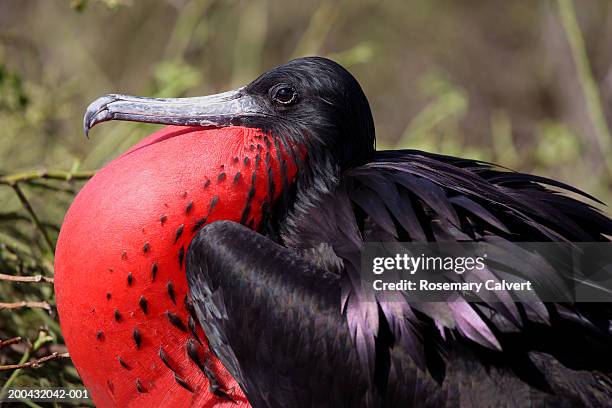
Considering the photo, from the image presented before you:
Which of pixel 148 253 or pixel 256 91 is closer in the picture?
pixel 148 253

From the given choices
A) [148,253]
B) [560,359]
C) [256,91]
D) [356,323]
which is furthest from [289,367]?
[256,91]

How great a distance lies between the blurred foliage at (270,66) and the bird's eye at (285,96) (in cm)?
80

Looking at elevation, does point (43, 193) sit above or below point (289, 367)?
above

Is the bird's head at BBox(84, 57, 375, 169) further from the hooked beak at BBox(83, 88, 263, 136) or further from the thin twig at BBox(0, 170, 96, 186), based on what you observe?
the thin twig at BBox(0, 170, 96, 186)

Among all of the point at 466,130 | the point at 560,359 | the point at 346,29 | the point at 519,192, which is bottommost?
the point at 560,359

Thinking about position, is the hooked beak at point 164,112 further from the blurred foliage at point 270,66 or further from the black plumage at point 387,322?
the blurred foliage at point 270,66

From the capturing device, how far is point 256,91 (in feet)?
8.90

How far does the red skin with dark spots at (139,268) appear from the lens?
2350 mm

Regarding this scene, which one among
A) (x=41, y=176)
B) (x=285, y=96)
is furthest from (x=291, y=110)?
(x=41, y=176)

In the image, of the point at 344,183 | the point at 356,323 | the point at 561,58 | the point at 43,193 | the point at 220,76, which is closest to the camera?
the point at 356,323

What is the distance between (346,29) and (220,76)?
1.93 meters

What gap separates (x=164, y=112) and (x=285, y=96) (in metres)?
0.33

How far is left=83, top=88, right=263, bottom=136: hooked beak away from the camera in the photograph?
2.60 metres

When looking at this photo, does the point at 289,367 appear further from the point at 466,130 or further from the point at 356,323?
the point at 466,130
